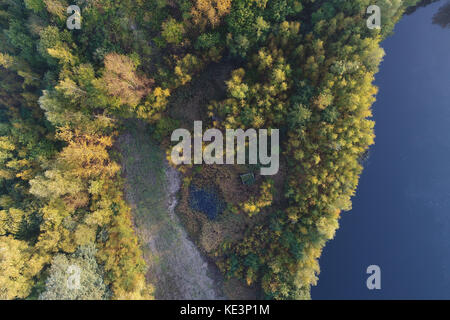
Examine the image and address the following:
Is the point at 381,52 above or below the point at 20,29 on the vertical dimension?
below

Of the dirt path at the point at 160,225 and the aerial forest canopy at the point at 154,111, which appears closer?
the aerial forest canopy at the point at 154,111

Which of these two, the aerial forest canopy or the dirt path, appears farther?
the dirt path

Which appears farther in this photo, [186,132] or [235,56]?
[186,132]
